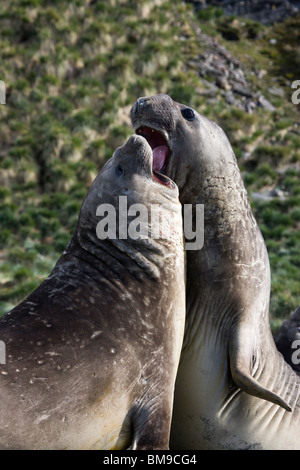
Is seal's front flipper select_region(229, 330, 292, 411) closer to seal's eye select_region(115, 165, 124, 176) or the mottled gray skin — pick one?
the mottled gray skin

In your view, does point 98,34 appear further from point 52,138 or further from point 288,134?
point 288,134

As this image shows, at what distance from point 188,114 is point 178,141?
0.95 ft

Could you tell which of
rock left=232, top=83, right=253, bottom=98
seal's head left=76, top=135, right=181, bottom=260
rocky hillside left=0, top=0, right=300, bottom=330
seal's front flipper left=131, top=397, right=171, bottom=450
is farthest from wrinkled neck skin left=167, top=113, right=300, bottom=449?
rock left=232, top=83, right=253, bottom=98

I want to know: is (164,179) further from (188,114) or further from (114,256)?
(188,114)

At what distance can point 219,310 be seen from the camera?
3.50 meters

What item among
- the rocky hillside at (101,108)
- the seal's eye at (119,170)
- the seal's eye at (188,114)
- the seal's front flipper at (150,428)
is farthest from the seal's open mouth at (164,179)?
the rocky hillside at (101,108)

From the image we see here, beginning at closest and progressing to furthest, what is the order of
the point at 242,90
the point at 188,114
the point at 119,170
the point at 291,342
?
the point at 119,170 < the point at 188,114 < the point at 291,342 < the point at 242,90

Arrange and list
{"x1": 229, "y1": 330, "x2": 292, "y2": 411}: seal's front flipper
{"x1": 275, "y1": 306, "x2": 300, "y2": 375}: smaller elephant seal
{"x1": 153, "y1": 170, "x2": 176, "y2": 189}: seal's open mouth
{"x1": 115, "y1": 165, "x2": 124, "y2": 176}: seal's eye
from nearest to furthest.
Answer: {"x1": 229, "y1": 330, "x2": 292, "y2": 411}: seal's front flipper < {"x1": 115, "y1": 165, "x2": 124, "y2": 176}: seal's eye < {"x1": 153, "y1": 170, "x2": 176, "y2": 189}: seal's open mouth < {"x1": 275, "y1": 306, "x2": 300, "y2": 375}: smaller elephant seal

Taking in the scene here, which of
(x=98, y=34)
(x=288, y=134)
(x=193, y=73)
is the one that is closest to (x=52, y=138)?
(x=98, y=34)

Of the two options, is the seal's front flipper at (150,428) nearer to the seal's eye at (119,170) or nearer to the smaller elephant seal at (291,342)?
the seal's eye at (119,170)

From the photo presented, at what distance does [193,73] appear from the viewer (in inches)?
683

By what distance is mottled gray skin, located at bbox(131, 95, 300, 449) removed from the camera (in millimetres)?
3330

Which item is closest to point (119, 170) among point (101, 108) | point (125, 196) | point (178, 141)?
point (125, 196)

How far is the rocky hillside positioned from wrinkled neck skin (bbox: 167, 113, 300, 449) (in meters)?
4.52
